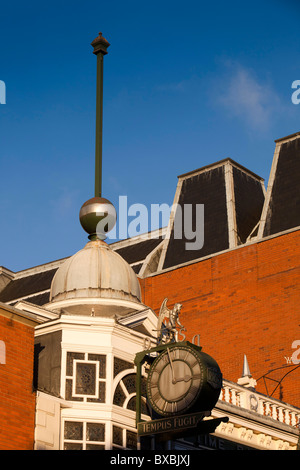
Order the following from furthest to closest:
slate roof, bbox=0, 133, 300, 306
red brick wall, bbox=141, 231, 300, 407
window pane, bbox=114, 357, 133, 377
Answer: slate roof, bbox=0, 133, 300, 306 < red brick wall, bbox=141, 231, 300, 407 < window pane, bbox=114, 357, 133, 377

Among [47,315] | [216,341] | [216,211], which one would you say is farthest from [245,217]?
[47,315]

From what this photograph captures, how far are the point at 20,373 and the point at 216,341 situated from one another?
69.5 ft

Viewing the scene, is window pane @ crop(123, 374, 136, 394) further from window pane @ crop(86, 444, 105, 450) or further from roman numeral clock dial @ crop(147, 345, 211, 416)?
window pane @ crop(86, 444, 105, 450)

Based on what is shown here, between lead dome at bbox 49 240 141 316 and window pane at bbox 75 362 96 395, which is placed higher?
lead dome at bbox 49 240 141 316

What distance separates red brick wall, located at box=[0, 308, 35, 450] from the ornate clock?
384cm

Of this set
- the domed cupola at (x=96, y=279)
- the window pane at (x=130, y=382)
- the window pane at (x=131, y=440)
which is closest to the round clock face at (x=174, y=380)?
the window pane at (x=130, y=382)

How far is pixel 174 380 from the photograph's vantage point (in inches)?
1246

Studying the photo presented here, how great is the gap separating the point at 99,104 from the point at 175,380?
1217 centimetres

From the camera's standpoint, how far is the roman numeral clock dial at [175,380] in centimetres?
3105

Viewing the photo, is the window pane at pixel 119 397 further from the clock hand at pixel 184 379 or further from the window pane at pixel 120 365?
the clock hand at pixel 184 379

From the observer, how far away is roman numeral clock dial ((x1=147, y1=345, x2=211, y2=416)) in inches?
1222

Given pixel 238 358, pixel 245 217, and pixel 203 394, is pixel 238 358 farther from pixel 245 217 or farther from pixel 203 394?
pixel 203 394

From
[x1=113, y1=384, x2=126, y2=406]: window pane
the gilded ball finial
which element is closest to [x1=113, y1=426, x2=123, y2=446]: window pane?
[x1=113, y1=384, x2=126, y2=406]: window pane
